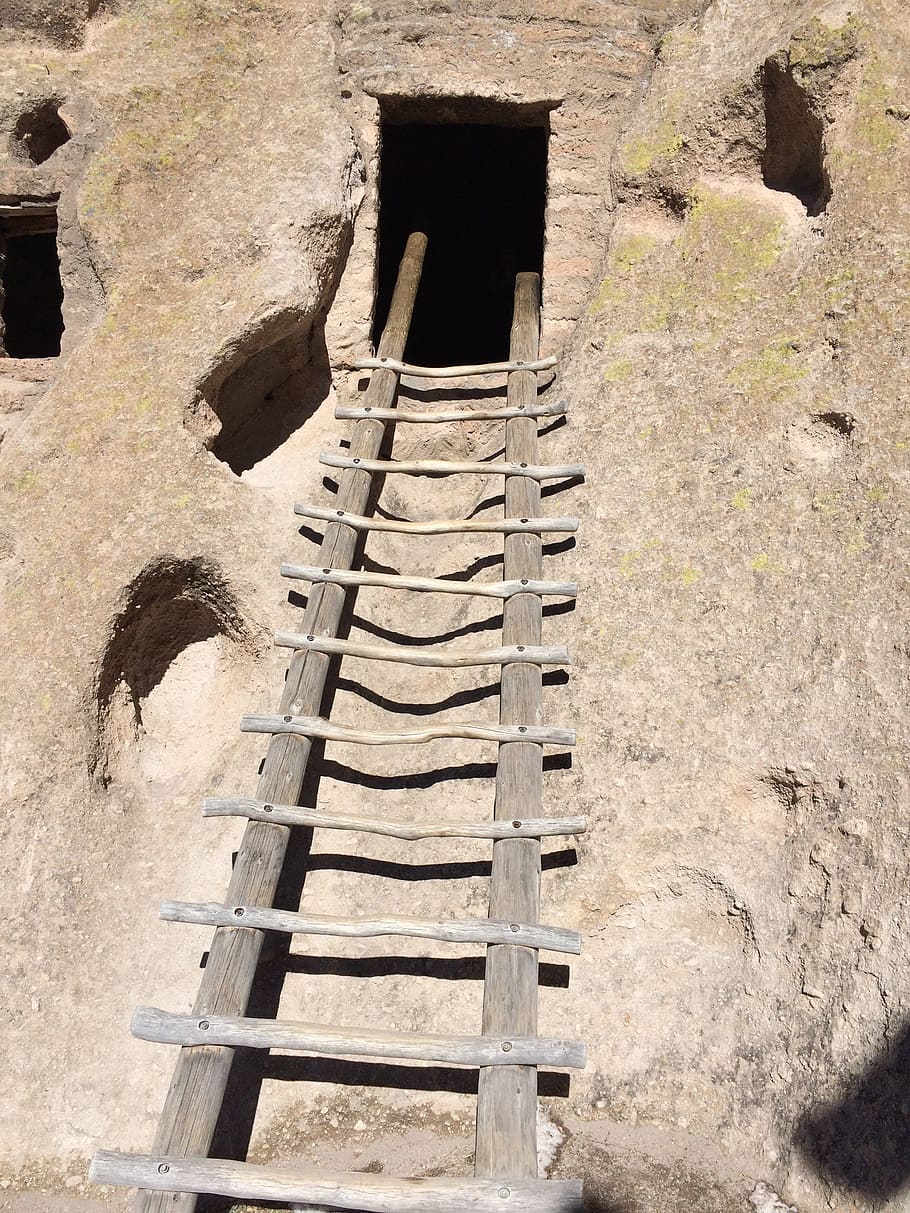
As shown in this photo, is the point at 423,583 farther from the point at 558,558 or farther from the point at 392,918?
the point at 392,918

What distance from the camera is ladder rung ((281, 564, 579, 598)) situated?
118 inches

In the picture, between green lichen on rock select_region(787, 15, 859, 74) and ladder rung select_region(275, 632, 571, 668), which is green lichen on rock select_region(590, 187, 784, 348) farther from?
ladder rung select_region(275, 632, 571, 668)

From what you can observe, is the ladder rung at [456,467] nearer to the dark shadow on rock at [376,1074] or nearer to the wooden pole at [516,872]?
the wooden pole at [516,872]

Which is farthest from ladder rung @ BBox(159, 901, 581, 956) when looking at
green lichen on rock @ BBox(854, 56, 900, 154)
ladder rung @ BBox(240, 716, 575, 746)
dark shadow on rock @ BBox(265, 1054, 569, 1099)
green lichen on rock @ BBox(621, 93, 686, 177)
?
green lichen on rock @ BBox(621, 93, 686, 177)

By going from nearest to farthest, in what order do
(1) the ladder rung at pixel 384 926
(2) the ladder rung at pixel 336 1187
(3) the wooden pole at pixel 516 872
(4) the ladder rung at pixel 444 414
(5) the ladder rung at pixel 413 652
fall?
1. (2) the ladder rung at pixel 336 1187
2. (3) the wooden pole at pixel 516 872
3. (1) the ladder rung at pixel 384 926
4. (5) the ladder rung at pixel 413 652
5. (4) the ladder rung at pixel 444 414

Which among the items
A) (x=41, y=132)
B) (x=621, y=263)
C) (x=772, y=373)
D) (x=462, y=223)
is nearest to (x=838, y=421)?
(x=772, y=373)

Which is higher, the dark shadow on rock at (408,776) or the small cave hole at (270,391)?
the small cave hole at (270,391)

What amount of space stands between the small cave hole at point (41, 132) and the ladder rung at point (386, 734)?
98.9 inches

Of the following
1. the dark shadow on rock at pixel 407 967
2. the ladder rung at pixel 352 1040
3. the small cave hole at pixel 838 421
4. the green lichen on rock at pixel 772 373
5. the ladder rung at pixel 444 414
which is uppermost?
the green lichen on rock at pixel 772 373

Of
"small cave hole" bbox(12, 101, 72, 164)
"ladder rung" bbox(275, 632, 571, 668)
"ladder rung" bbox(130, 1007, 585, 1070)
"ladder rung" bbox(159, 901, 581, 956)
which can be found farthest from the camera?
"small cave hole" bbox(12, 101, 72, 164)

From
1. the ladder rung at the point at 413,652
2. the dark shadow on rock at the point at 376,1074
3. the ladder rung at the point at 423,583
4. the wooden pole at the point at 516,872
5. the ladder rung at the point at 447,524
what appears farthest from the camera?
the ladder rung at the point at 447,524

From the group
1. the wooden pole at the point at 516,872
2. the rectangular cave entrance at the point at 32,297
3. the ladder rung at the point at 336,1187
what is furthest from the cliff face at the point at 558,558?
the rectangular cave entrance at the point at 32,297

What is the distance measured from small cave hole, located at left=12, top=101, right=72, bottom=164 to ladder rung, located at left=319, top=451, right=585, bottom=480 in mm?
1740

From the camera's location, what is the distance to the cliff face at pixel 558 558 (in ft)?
7.88
